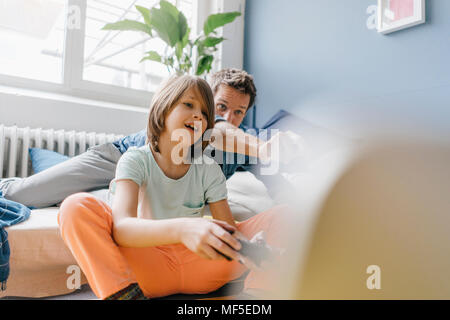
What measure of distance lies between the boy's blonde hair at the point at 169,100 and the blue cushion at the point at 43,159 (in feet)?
2.63

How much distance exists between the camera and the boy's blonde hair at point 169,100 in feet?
2.34

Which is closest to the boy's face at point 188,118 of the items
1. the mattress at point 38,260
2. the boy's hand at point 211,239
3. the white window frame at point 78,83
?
the boy's hand at point 211,239

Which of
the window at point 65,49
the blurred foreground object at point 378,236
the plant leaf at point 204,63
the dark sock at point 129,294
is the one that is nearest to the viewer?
the blurred foreground object at point 378,236

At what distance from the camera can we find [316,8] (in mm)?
1800

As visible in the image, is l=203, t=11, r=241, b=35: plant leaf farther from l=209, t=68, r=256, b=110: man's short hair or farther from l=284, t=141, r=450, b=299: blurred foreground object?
l=284, t=141, r=450, b=299: blurred foreground object

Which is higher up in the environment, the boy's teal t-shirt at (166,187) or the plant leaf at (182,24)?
the plant leaf at (182,24)

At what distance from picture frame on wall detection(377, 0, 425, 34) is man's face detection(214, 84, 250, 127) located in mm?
800

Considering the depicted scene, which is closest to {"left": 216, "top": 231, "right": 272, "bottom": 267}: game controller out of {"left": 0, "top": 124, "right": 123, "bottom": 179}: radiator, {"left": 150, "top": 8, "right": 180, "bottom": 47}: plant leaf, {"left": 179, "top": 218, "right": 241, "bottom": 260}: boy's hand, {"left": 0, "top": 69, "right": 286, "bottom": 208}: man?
{"left": 179, "top": 218, "right": 241, "bottom": 260}: boy's hand

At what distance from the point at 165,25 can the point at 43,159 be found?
0.91 meters

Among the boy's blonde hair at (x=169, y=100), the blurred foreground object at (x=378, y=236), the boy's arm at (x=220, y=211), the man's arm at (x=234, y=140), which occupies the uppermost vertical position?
the boy's blonde hair at (x=169, y=100)

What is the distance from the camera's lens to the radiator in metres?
1.39

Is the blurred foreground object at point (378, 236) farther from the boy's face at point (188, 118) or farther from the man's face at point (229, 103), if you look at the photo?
the man's face at point (229, 103)
